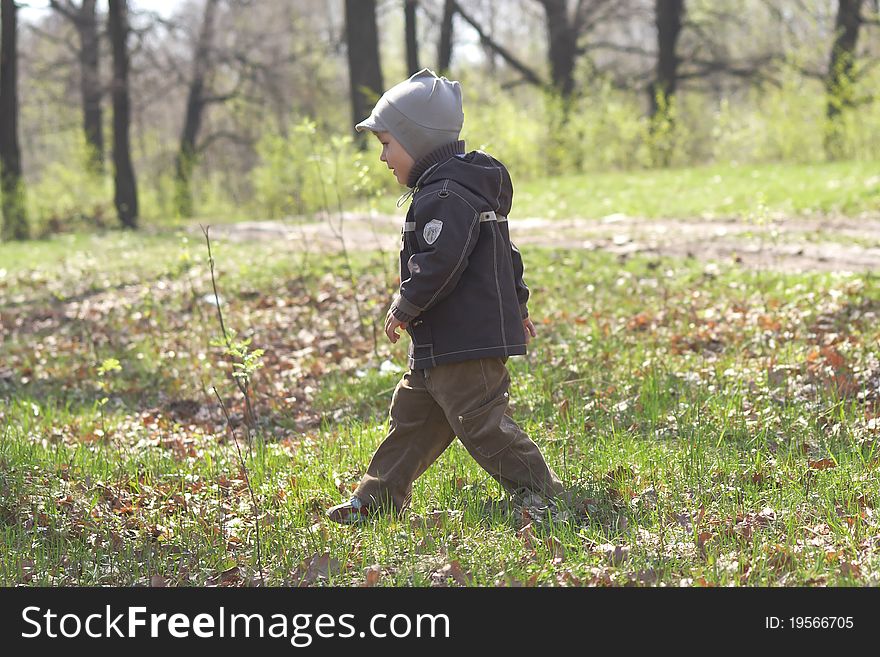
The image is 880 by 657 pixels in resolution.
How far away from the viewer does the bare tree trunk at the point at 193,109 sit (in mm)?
23922

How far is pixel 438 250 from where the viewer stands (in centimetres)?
325

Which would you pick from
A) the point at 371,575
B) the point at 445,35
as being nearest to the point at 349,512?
the point at 371,575

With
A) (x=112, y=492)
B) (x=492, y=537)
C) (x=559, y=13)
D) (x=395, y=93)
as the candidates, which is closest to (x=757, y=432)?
(x=492, y=537)

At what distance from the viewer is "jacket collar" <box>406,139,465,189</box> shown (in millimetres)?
3453

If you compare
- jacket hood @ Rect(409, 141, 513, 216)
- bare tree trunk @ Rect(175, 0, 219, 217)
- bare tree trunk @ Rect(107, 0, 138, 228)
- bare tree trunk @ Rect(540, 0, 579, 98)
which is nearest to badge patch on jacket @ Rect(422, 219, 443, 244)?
jacket hood @ Rect(409, 141, 513, 216)

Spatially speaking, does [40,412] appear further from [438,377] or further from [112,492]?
[438,377]

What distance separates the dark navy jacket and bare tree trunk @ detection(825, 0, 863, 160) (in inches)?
674

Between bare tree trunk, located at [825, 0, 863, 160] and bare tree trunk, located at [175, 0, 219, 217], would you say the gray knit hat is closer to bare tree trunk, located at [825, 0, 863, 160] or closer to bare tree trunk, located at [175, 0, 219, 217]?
bare tree trunk, located at [825, 0, 863, 160]

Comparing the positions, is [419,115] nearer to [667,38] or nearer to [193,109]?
[667,38]

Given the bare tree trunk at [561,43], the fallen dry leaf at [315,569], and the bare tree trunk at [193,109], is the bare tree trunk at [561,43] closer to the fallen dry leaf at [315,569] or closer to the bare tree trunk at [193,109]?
the bare tree trunk at [193,109]

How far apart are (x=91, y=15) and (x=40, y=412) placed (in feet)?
71.7

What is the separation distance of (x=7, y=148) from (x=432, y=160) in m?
19.3

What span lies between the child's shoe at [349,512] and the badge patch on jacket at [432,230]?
117 cm

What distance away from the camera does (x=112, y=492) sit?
4.36m
